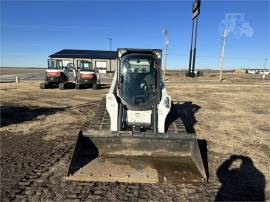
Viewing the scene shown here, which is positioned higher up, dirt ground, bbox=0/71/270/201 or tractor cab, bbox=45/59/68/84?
tractor cab, bbox=45/59/68/84

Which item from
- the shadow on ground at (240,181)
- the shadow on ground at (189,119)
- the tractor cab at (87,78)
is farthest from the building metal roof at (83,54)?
the shadow on ground at (240,181)

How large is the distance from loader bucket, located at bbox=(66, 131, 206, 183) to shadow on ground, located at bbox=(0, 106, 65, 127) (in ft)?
14.2

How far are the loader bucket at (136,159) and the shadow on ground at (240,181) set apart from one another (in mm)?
477

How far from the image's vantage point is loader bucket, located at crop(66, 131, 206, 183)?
488cm

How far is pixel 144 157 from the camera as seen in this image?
562 cm

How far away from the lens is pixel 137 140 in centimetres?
567

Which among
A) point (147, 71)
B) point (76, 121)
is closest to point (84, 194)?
point (147, 71)

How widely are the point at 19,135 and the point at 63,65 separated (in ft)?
48.3

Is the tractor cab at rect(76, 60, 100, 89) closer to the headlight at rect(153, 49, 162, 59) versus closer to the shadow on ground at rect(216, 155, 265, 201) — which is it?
the headlight at rect(153, 49, 162, 59)

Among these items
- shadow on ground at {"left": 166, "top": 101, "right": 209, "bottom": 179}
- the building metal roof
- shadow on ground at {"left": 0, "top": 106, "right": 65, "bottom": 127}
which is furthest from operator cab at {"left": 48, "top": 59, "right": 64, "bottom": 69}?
the building metal roof

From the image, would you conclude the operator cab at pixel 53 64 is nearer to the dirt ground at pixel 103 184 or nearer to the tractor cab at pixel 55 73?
the tractor cab at pixel 55 73

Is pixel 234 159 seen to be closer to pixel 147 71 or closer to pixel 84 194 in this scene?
pixel 147 71

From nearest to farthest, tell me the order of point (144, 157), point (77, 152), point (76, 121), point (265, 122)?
point (77, 152) < point (144, 157) < point (76, 121) < point (265, 122)

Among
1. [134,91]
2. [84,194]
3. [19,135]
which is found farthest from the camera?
[19,135]
